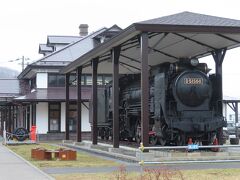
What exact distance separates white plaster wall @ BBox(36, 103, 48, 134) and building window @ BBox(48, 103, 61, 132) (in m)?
Answer: 0.42

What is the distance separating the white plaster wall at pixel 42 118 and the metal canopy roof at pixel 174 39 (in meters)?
13.0

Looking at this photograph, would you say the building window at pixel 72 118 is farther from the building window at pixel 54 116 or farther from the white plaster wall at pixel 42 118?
the white plaster wall at pixel 42 118

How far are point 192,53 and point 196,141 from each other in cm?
549

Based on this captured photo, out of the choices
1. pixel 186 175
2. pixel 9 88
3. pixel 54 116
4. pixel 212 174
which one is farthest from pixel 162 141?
pixel 9 88

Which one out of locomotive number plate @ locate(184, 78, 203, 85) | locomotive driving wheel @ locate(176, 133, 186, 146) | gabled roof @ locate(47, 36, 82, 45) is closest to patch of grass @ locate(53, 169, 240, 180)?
locomotive driving wheel @ locate(176, 133, 186, 146)

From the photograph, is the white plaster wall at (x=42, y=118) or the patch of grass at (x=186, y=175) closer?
the patch of grass at (x=186, y=175)

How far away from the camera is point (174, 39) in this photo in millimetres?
22578

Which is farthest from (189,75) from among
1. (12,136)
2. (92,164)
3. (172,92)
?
(12,136)

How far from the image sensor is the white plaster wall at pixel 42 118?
42.2m

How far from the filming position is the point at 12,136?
3975 centimetres

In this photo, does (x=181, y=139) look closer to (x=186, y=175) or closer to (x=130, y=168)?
(x=130, y=168)

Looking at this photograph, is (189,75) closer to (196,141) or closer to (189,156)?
(196,141)

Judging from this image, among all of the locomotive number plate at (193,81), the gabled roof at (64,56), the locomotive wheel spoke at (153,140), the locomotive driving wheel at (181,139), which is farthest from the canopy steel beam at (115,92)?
the gabled roof at (64,56)

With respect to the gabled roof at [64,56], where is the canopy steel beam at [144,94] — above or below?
below
